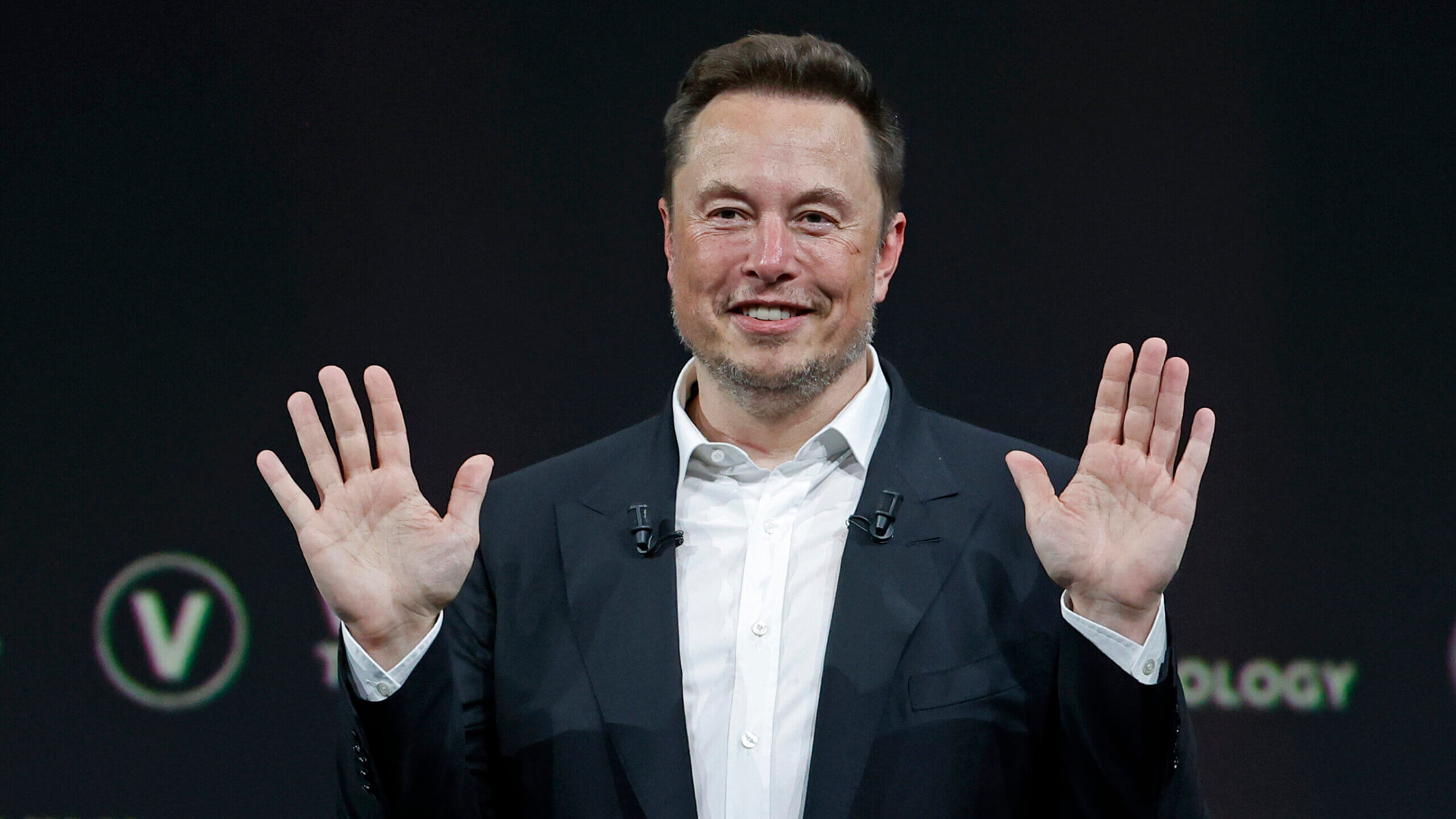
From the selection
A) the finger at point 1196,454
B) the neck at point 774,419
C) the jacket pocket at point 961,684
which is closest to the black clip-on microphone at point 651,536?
the neck at point 774,419

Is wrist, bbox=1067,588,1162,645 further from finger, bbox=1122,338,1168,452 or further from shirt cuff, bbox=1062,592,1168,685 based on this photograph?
finger, bbox=1122,338,1168,452

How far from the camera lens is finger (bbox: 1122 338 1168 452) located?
2.05 meters

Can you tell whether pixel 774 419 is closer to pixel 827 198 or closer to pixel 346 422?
pixel 827 198

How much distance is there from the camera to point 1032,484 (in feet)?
6.80

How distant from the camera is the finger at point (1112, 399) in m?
2.06

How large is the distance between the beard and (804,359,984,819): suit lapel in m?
0.13

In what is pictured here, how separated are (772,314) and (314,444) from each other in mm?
765

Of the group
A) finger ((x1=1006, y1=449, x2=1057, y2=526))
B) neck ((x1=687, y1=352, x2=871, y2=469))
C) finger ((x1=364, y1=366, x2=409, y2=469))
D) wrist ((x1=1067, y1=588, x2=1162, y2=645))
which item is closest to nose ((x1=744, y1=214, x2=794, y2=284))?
neck ((x1=687, y1=352, x2=871, y2=469))

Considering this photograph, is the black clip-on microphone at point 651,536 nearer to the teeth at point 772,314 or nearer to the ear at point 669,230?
the teeth at point 772,314

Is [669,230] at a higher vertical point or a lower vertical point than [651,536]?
higher

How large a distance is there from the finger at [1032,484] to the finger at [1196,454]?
18 cm

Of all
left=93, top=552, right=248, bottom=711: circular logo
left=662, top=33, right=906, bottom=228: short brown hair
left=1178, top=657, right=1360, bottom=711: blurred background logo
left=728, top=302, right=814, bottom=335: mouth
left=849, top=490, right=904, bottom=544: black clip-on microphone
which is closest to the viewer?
left=849, top=490, right=904, bottom=544: black clip-on microphone

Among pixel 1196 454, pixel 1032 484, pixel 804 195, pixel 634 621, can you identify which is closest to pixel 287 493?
pixel 634 621

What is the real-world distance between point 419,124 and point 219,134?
0.47 meters
